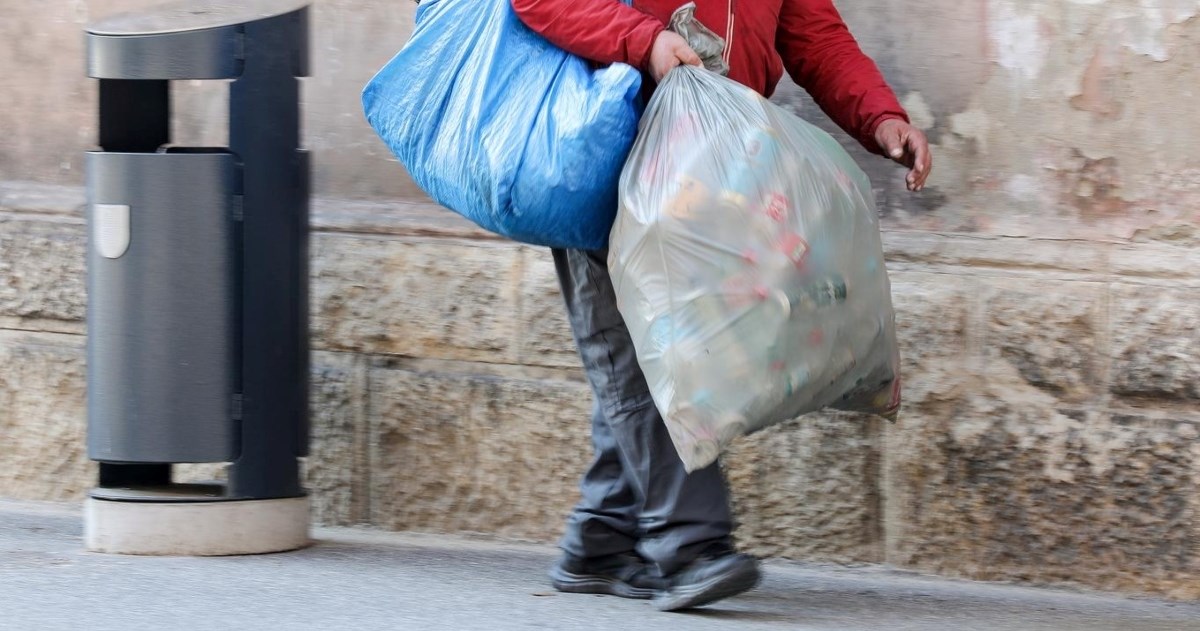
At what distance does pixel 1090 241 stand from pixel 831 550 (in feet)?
3.01

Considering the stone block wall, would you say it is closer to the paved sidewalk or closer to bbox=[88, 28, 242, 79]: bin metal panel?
the paved sidewalk

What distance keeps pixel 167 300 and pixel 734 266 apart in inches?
53.7

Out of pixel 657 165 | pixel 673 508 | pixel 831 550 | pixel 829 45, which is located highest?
pixel 829 45

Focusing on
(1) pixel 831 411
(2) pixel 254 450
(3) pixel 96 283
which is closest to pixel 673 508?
(1) pixel 831 411

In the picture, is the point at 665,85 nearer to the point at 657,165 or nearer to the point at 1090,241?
the point at 657,165

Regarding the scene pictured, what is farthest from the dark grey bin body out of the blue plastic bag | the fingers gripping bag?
the fingers gripping bag

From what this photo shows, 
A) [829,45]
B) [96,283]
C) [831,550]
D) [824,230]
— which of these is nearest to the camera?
[824,230]

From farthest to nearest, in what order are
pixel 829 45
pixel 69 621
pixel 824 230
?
pixel 829 45 < pixel 69 621 < pixel 824 230

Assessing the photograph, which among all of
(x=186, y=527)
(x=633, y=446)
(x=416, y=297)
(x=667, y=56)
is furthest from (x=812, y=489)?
(x=186, y=527)

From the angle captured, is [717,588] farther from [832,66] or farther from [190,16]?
[190,16]

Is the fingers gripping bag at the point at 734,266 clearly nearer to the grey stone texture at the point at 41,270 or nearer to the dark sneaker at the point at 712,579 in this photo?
the dark sneaker at the point at 712,579

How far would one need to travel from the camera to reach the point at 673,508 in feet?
9.84

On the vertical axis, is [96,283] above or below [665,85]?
below

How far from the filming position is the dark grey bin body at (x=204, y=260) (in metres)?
3.38
